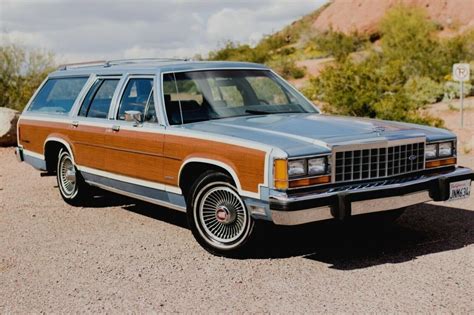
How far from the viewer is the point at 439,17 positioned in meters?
48.5

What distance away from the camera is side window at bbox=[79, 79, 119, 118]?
747cm

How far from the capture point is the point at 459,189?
6113 mm

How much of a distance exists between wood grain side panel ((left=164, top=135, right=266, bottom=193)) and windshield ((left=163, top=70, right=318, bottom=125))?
0.33 m

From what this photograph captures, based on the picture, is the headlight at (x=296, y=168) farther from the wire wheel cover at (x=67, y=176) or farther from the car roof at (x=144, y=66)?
the wire wheel cover at (x=67, y=176)

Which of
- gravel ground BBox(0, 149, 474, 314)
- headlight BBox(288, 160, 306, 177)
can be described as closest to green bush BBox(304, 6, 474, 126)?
gravel ground BBox(0, 149, 474, 314)

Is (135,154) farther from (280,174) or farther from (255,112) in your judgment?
(280,174)

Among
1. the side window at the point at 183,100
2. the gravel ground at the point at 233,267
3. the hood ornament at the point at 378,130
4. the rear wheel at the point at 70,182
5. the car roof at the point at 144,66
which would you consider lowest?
the gravel ground at the point at 233,267

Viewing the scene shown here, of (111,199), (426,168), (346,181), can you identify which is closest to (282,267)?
(346,181)

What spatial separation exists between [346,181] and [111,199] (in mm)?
4127

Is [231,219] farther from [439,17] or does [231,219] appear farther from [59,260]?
[439,17]

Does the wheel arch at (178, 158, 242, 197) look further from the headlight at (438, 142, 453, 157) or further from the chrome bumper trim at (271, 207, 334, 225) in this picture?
the headlight at (438, 142, 453, 157)

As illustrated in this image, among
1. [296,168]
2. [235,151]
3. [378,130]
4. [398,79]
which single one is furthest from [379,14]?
[296,168]

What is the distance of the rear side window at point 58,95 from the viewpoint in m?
8.23

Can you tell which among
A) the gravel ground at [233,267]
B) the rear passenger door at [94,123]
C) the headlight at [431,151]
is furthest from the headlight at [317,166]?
the rear passenger door at [94,123]
